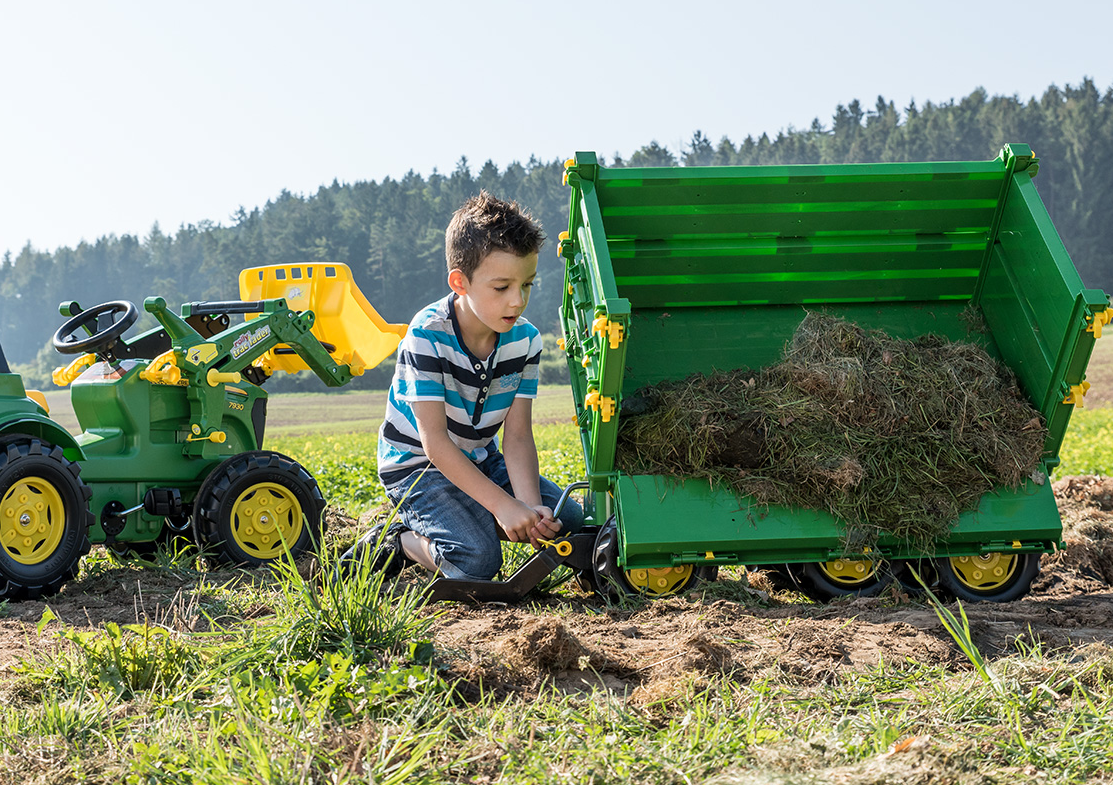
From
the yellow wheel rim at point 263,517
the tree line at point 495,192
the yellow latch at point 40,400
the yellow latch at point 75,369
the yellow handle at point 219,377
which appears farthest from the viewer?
the tree line at point 495,192

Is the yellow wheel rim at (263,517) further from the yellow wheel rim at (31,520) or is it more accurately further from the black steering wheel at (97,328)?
the black steering wheel at (97,328)

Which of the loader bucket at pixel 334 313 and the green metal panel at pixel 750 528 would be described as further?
the loader bucket at pixel 334 313

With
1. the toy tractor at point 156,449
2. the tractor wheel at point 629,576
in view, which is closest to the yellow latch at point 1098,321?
the tractor wheel at point 629,576

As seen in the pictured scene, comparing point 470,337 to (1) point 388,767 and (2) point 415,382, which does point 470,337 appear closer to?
(2) point 415,382

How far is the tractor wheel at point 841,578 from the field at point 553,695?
1.22ft

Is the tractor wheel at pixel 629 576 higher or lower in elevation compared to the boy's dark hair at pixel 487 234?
lower

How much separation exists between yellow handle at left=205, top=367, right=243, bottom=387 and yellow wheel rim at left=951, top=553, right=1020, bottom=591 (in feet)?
12.1

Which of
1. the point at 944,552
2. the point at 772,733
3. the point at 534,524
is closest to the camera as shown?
the point at 772,733

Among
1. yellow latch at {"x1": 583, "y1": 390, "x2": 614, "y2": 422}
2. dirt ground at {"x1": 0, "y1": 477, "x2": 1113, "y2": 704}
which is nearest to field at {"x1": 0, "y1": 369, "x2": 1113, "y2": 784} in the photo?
dirt ground at {"x1": 0, "y1": 477, "x2": 1113, "y2": 704}

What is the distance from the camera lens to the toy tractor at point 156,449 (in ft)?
14.3

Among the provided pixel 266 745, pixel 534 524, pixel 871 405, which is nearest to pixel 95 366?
pixel 534 524

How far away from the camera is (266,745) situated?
2154 millimetres

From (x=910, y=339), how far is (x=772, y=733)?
306 cm

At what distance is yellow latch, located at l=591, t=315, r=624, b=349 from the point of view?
12.1 feet
